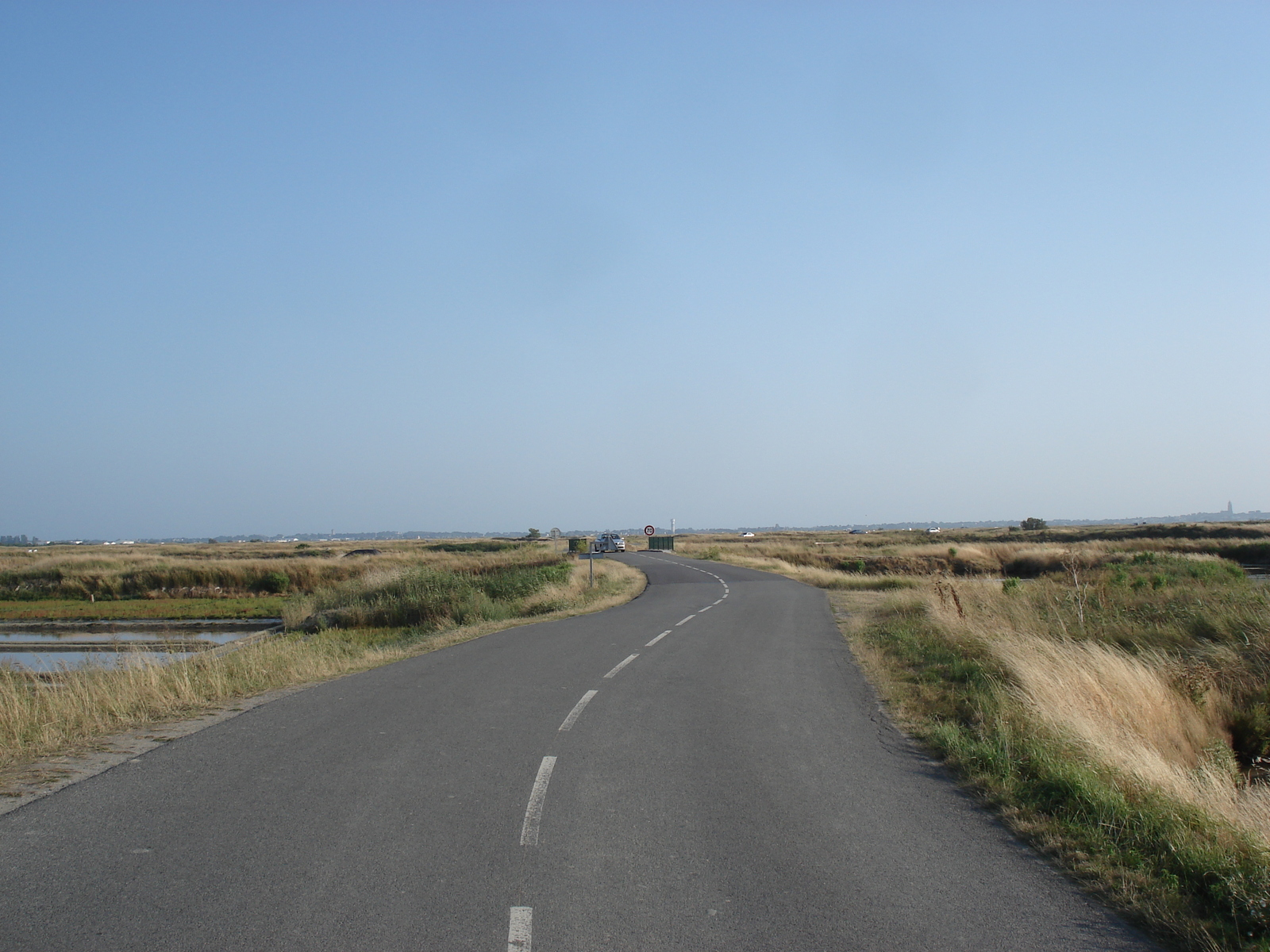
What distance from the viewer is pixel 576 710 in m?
9.88

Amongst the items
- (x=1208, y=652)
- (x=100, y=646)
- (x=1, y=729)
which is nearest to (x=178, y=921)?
(x=1, y=729)

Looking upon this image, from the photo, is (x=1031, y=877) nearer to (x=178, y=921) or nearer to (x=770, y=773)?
(x=770, y=773)

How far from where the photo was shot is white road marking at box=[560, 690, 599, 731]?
29.7 feet

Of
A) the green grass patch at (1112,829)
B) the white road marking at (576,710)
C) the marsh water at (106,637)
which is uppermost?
the white road marking at (576,710)

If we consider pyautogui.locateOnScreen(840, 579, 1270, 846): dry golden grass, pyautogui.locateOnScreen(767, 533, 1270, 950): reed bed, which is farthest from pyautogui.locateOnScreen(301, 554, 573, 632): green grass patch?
pyautogui.locateOnScreen(840, 579, 1270, 846): dry golden grass

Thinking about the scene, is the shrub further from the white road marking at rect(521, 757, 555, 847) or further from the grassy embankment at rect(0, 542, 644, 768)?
the white road marking at rect(521, 757, 555, 847)

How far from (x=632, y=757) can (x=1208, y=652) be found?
10.3 meters

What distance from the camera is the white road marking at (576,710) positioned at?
905 centimetres

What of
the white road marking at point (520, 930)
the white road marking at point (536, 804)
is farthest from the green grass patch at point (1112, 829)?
the white road marking at point (536, 804)

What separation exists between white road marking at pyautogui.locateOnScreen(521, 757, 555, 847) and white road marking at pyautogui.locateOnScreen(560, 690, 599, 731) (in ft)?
4.48

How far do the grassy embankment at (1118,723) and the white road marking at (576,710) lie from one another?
3838 millimetres

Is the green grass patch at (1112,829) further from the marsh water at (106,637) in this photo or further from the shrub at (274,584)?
the shrub at (274,584)

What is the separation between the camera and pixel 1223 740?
10.0m

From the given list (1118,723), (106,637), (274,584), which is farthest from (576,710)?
(274,584)
